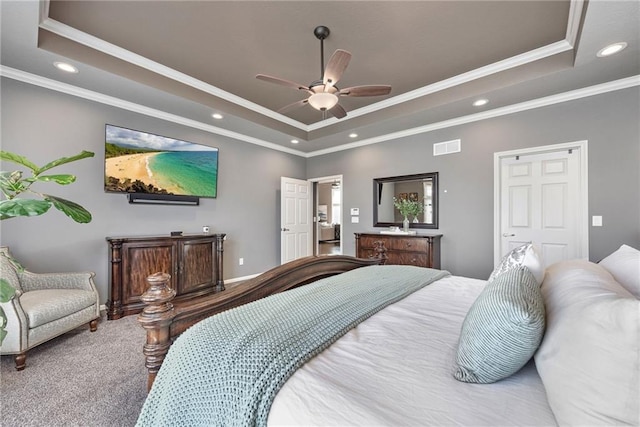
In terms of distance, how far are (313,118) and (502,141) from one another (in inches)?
111

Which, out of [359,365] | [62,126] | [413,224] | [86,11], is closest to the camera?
[359,365]

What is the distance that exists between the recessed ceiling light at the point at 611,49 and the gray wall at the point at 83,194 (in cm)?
456

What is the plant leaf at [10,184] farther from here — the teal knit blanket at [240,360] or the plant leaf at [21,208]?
the teal knit blanket at [240,360]

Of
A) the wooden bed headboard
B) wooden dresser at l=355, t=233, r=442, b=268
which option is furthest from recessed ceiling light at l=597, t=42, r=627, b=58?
the wooden bed headboard

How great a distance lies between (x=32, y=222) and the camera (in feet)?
9.21

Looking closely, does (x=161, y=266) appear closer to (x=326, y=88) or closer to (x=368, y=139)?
(x=326, y=88)

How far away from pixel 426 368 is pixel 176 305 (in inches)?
41.7

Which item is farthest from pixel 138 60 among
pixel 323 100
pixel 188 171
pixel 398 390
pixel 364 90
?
pixel 398 390

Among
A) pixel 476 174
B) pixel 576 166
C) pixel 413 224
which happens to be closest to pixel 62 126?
pixel 413 224

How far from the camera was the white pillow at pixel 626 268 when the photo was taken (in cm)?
115

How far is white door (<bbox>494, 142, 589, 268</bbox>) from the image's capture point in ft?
10.2

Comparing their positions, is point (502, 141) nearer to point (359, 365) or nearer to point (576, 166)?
point (576, 166)

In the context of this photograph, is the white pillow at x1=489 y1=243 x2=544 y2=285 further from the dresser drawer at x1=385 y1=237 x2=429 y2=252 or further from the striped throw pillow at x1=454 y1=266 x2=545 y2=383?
the dresser drawer at x1=385 y1=237 x2=429 y2=252

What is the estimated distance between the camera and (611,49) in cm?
229
